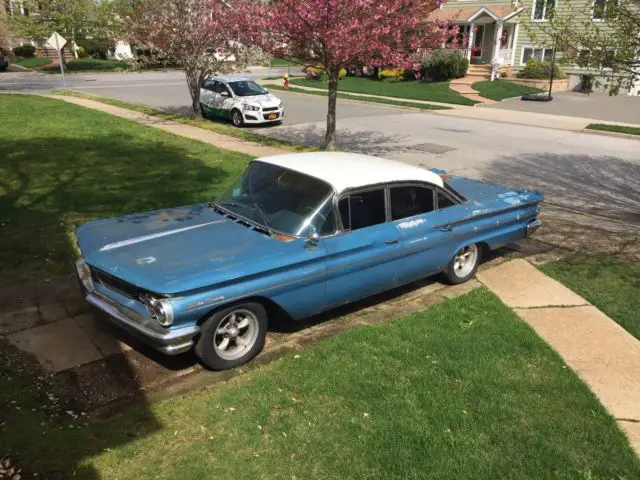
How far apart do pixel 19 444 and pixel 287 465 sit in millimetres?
1700

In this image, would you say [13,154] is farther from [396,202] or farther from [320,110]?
Answer: [320,110]

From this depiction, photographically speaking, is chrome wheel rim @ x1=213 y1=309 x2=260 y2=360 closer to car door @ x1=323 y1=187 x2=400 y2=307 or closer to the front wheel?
car door @ x1=323 y1=187 x2=400 y2=307

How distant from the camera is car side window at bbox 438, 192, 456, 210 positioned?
5863 millimetres

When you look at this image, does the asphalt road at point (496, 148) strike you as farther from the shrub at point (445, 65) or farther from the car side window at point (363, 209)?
the shrub at point (445, 65)

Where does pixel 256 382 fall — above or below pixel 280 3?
below

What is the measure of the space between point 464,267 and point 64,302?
4360 millimetres

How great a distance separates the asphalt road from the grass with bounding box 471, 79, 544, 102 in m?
6.69

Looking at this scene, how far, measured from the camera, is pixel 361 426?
12.3 ft

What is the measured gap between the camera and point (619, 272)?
Result: 264 inches

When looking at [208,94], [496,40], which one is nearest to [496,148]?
[208,94]

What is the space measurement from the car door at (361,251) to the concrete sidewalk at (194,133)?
7.86 meters

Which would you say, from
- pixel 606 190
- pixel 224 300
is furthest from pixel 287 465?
pixel 606 190

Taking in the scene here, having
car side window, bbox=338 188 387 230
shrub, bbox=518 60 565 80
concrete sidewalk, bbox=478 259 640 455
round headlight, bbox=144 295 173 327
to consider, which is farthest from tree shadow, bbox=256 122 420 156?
shrub, bbox=518 60 565 80

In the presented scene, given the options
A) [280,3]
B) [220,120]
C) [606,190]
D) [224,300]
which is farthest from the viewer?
[220,120]
